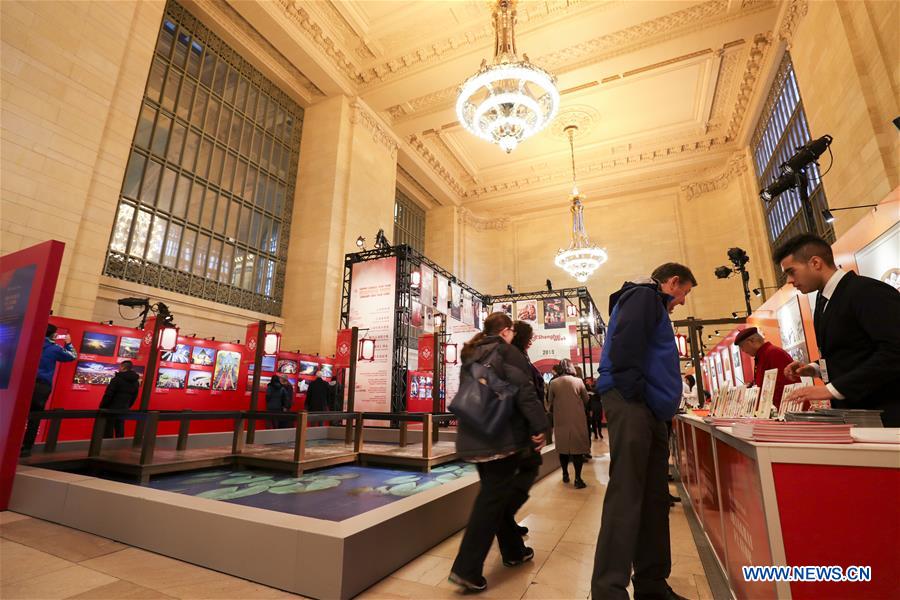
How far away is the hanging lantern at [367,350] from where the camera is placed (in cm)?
851

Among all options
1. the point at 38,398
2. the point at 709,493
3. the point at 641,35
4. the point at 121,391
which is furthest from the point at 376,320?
the point at 641,35

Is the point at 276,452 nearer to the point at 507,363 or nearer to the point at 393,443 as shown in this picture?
the point at 393,443

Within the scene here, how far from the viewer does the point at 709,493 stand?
244cm

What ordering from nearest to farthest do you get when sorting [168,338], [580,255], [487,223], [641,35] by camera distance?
1. [168,338]
2. [641,35]
3. [580,255]
4. [487,223]

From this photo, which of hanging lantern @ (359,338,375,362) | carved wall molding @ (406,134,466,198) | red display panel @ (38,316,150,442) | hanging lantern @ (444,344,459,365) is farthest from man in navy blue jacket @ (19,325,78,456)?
carved wall molding @ (406,134,466,198)

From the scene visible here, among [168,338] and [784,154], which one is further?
[784,154]

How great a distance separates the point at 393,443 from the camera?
7070 millimetres

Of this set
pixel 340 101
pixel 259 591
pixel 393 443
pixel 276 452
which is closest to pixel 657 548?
pixel 259 591

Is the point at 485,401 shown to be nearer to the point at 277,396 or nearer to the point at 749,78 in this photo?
the point at 277,396

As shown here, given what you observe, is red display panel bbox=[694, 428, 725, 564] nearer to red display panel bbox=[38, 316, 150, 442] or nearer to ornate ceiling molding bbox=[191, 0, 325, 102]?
red display panel bbox=[38, 316, 150, 442]

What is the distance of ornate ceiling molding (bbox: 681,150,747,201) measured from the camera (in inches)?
566

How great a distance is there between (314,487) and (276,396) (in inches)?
184

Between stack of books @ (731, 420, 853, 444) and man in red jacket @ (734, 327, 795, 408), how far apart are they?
2.04 metres

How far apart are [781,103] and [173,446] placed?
15.5 m
